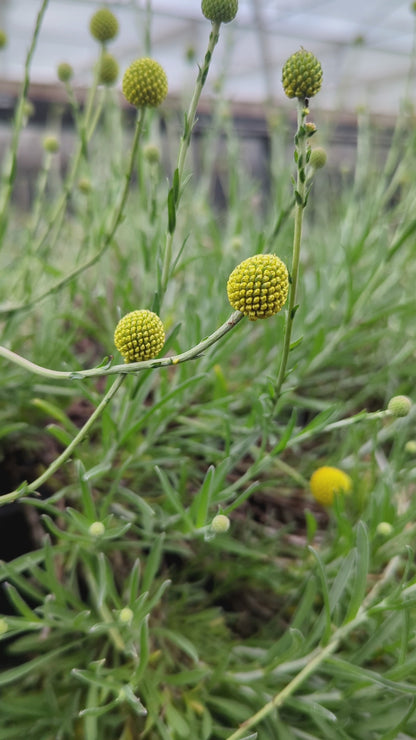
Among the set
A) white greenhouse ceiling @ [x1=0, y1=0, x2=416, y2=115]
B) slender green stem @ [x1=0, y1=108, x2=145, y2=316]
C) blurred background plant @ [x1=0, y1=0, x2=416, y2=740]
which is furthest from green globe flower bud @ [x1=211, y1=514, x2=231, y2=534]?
white greenhouse ceiling @ [x1=0, y1=0, x2=416, y2=115]

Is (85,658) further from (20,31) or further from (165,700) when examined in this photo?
(20,31)

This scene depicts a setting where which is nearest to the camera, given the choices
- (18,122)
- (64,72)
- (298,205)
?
(298,205)

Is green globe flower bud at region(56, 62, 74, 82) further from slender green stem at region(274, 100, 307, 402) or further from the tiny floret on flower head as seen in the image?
slender green stem at region(274, 100, 307, 402)

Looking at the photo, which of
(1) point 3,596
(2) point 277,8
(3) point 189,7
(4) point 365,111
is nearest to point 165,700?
(1) point 3,596

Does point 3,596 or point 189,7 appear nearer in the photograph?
point 3,596

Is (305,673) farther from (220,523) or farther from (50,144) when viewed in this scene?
(50,144)

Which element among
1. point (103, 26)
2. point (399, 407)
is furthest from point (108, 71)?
point (399, 407)

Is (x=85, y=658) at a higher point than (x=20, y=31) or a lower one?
lower
